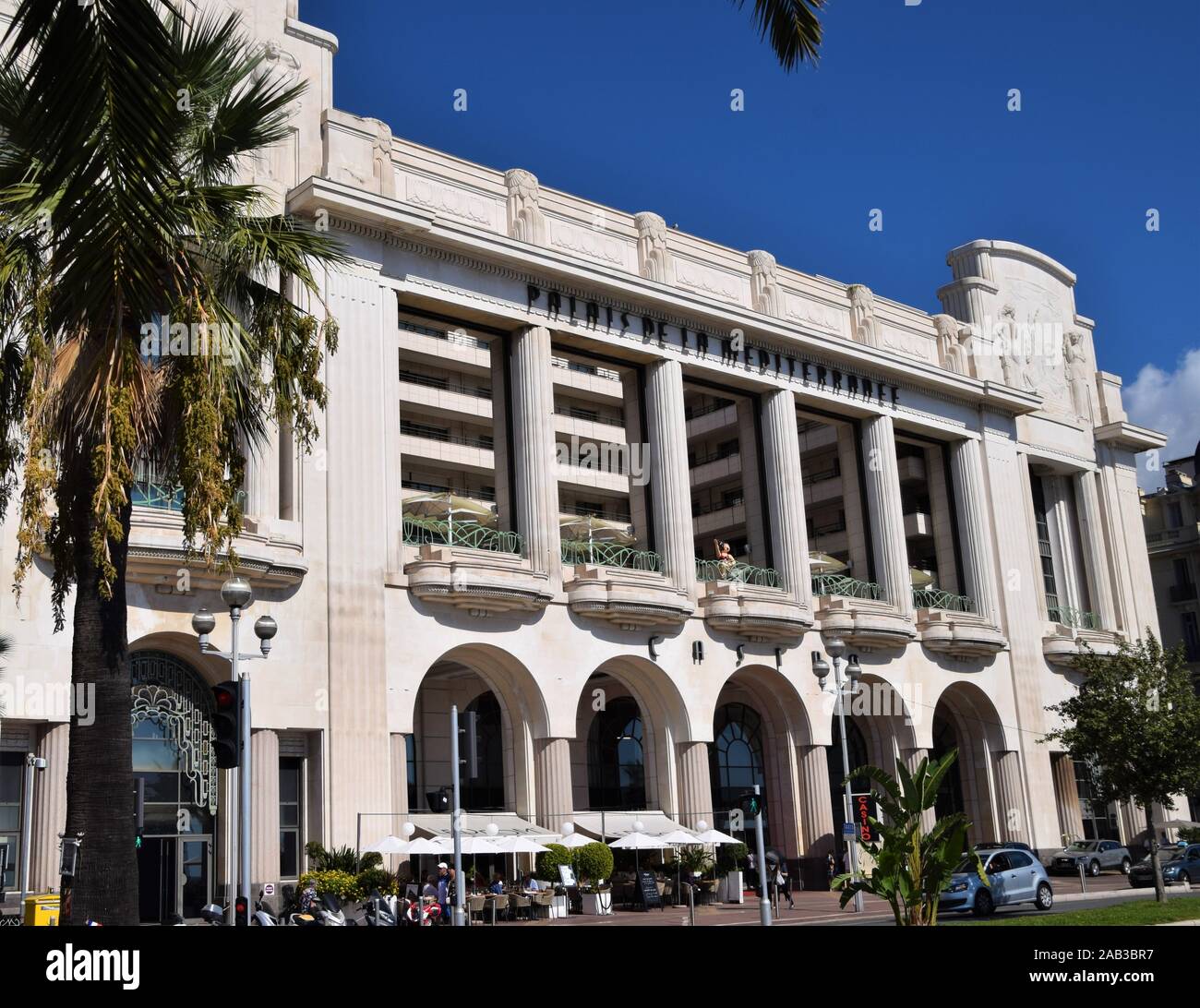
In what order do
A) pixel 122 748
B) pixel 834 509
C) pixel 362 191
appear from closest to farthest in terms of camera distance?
pixel 122 748, pixel 362 191, pixel 834 509

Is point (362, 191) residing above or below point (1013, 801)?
above

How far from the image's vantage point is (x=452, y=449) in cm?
5769

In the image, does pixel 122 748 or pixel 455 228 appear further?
pixel 455 228

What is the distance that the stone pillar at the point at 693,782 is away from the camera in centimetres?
3916

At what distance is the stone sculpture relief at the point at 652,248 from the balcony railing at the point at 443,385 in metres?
16.7

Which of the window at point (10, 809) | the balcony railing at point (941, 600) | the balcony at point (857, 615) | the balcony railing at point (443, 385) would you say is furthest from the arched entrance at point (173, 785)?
the balcony railing at point (443, 385)

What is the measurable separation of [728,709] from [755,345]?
41.5 ft

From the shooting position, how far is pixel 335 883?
28828 mm

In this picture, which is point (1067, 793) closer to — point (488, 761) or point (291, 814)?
point (488, 761)

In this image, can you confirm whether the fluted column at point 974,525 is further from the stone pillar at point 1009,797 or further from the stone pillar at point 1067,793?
the stone pillar at point 1067,793

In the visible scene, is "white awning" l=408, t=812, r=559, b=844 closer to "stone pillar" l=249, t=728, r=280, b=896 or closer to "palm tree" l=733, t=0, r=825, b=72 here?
"stone pillar" l=249, t=728, r=280, b=896

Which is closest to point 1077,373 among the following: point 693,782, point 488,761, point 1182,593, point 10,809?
point 693,782

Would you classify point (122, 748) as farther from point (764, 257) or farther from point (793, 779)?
point (764, 257)
